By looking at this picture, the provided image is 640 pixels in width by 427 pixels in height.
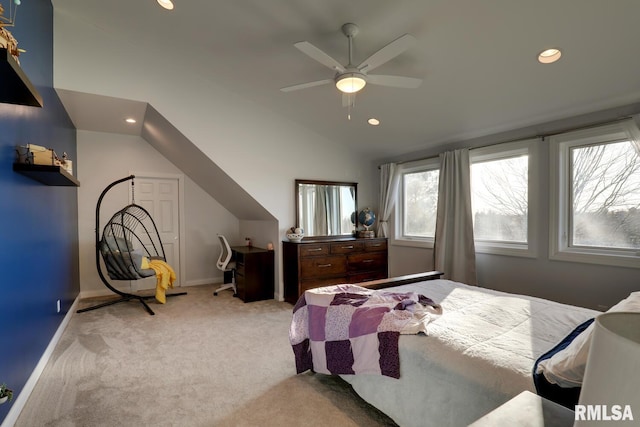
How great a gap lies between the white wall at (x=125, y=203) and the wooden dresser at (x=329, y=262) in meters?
1.87

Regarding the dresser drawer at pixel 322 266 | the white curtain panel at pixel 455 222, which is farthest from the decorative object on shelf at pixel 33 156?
the white curtain panel at pixel 455 222

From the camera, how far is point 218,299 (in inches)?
179

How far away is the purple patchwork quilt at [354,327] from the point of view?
1.75 meters

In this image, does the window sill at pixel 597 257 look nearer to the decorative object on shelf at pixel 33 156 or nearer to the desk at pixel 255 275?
the desk at pixel 255 275

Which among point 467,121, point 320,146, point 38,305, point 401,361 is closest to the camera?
point 401,361

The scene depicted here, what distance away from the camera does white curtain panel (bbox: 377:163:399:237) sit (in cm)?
500

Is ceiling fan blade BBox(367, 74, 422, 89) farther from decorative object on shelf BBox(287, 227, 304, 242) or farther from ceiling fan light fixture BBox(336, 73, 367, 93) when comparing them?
decorative object on shelf BBox(287, 227, 304, 242)

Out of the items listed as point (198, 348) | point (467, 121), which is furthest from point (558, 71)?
point (198, 348)

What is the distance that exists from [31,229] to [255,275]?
102 inches

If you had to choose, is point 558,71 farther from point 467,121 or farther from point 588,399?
point 588,399

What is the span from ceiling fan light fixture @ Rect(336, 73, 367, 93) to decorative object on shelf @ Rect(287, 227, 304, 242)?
2359mm

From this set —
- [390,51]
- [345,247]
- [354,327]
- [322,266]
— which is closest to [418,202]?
[345,247]

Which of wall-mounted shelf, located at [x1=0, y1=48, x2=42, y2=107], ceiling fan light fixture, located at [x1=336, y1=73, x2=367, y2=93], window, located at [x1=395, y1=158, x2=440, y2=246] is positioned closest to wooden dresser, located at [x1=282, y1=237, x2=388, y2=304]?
window, located at [x1=395, y1=158, x2=440, y2=246]

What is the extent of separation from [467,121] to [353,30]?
1.90 m
